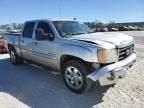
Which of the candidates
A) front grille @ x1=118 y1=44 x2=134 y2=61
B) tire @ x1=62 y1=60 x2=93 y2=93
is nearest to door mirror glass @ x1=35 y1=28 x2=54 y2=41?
tire @ x1=62 y1=60 x2=93 y2=93

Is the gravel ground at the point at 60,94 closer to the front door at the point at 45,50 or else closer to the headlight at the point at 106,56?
the front door at the point at 45,50

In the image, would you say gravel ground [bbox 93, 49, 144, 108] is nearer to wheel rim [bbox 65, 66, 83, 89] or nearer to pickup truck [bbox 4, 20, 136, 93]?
pickup truck [bbox 4, 20, 136, 93]

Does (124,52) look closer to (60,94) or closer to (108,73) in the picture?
(108,73)

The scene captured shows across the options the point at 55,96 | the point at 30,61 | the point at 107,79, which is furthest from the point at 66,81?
the point at 30,61

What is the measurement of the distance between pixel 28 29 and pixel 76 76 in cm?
308

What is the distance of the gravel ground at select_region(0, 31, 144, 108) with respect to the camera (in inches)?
171

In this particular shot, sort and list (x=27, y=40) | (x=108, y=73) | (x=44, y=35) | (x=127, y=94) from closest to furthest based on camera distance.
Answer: (x=108, y=73), (x=127, y=94), (x=44, y=35), (x=27, y=40)

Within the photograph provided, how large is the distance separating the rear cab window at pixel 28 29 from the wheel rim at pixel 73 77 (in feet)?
7.78

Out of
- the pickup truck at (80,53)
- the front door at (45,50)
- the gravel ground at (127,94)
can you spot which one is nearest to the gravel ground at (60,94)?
the gravel ground at (127,94)

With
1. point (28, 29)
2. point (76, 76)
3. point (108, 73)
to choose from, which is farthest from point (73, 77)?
point (28, 29)

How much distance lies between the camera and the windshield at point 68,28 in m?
5.56

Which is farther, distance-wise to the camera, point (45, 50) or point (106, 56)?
point (45, 50)

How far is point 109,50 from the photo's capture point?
4.27m

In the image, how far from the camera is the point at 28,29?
7.09m
